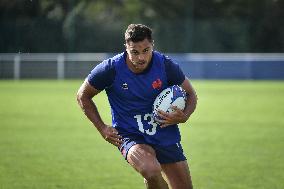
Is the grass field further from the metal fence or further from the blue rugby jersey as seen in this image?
the metal fence

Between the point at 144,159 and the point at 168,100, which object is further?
the point at 168,100

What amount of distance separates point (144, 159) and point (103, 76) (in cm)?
91

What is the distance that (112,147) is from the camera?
1293 cm

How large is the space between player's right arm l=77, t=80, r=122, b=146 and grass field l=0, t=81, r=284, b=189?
2.08 meters

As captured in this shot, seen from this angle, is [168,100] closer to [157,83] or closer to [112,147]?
[157,83]

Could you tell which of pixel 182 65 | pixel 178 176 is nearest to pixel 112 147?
pixel 178 176

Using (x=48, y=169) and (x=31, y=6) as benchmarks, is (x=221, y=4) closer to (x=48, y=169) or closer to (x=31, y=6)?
(x=31, y=6)

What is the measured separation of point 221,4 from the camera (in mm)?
39812

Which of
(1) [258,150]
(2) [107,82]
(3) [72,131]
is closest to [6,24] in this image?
(3) [72,131]

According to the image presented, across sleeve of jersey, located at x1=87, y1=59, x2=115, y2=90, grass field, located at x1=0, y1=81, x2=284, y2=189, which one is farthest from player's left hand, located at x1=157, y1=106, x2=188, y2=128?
grass field, located at x1=0, y1=81, x2=284, y2=189

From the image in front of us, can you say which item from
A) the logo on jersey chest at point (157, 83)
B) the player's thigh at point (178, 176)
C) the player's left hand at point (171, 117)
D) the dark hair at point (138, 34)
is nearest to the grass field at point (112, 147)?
the player's thigh at point (178, 176)

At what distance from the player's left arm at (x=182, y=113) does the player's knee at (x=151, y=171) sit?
508 mm

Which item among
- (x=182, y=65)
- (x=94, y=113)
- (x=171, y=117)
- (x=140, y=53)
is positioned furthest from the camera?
(x=182, y=65)

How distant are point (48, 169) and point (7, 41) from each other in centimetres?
2650
